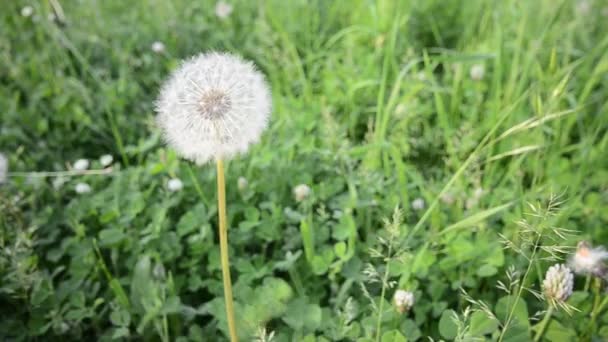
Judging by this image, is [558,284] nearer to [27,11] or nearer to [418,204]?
[418,204]

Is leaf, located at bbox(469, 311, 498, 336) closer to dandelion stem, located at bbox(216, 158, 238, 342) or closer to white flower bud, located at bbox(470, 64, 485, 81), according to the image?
dandelion stem, located at bbox(216, 158, 238, 342)

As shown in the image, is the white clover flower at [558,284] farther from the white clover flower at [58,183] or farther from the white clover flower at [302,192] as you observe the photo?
the white clover flower at [58,183]

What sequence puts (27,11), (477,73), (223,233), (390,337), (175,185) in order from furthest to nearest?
1. (27,11)
2. (477,73)
3. (175,185)
4. (390,337)
5. (223,233)

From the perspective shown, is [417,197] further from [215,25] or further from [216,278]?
[215,25]

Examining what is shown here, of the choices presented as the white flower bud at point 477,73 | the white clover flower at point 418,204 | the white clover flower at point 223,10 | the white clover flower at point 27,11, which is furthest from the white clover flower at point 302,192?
the white clover flower at point 27,11

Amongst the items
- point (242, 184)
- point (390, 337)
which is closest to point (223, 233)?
point (390, 337)
